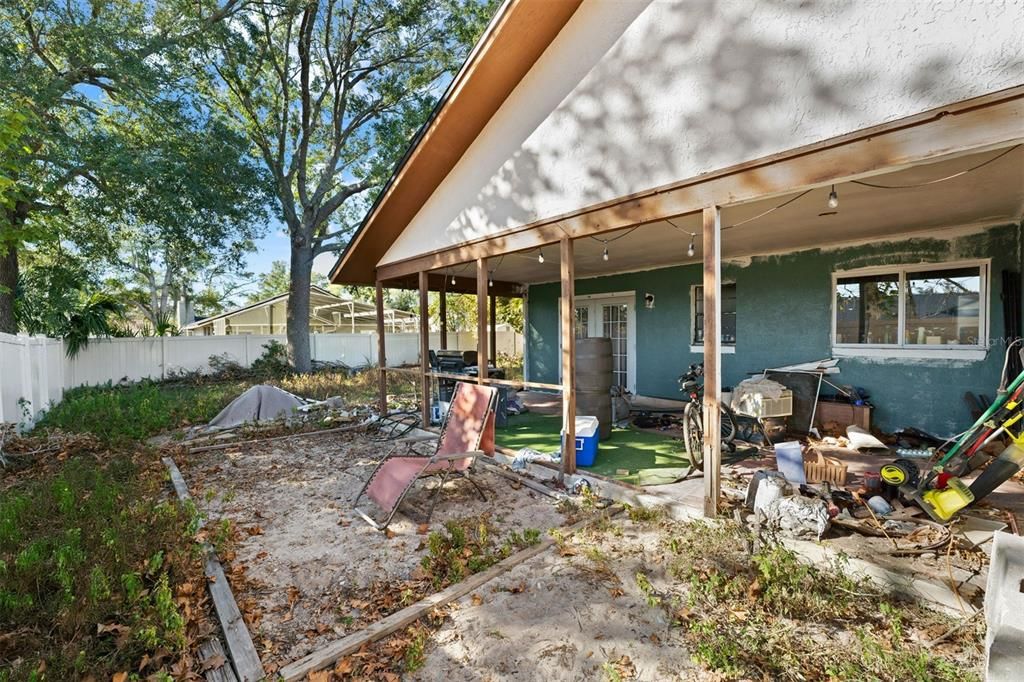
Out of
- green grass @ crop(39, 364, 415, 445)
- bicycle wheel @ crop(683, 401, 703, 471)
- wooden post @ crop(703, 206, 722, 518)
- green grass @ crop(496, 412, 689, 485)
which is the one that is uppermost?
wooden post @ crop(703, 206, 722, 518)

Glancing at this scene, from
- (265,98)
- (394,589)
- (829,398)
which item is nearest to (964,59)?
(394,589)

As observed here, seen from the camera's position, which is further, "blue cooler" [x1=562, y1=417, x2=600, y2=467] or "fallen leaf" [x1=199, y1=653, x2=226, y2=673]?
"blue cooler" [x1=562, y1=417, x2=600, y2=467]

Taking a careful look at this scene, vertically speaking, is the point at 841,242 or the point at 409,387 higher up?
the point at 841,242

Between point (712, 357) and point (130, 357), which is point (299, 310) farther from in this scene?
point (712, 357)

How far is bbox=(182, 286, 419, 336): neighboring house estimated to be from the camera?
24.5 metres

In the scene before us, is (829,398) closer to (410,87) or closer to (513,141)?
(513,141)

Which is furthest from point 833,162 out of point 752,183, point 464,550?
point 464,550

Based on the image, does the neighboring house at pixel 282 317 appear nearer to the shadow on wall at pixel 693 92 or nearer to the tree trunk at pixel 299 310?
the tree trunk at pixel 299 310

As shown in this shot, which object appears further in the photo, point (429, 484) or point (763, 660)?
point (429, 484)

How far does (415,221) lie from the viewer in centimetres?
692

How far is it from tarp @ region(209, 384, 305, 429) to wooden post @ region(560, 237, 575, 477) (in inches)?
220

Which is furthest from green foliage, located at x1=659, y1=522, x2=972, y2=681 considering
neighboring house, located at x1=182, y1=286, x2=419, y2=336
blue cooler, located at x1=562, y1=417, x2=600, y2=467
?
neighboring house, located at x1=182, y1=286, x2=419, y2=336

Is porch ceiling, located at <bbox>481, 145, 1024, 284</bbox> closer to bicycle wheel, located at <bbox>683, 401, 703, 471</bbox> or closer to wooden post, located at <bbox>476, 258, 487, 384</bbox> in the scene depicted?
wooden post, located at <bbox>476, 258, 487, 384</bbox>

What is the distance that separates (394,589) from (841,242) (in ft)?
23.3
